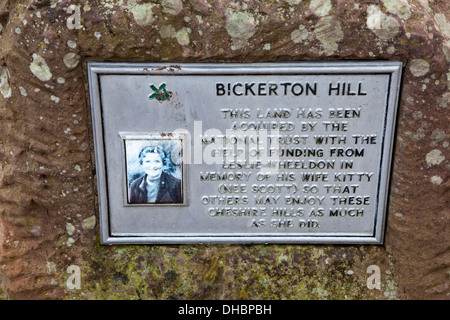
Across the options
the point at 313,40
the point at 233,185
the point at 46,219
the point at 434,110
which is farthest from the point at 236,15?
the point at 46,219

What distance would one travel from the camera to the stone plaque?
67.2 inches

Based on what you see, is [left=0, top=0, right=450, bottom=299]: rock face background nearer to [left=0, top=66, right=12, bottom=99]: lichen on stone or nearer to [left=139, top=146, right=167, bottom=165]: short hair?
[left=0, top=66, right=12, bottom=99]: lichen on stone

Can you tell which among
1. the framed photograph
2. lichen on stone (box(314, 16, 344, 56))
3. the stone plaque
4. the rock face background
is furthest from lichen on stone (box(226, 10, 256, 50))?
the framed photograph

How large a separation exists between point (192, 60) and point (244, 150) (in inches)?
17.1

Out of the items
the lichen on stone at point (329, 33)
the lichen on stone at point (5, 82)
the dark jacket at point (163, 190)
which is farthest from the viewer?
the dark jacket at point (163, 190)

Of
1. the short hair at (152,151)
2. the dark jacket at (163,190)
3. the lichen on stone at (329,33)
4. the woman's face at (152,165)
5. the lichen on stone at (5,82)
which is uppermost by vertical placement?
the lichen on stone at (329,33)

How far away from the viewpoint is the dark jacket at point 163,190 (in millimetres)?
1842

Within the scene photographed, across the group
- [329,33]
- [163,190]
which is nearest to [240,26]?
Result: [329,33]

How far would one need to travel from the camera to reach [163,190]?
1856 millimetres

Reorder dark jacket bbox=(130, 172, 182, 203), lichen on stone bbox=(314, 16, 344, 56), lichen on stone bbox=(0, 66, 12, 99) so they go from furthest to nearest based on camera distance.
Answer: dark jacket bbox=(130, 172, 182, 203), lichen on stone bbox=(0, 66, 12, 99), lichen on stone bbox=(314, 16, 344, 56)

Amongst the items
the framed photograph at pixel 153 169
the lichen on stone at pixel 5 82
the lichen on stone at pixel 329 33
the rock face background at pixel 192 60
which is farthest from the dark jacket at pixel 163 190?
the lichen on stone at pixel 329 33

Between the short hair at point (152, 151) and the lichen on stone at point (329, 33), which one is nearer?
the lichen on stone at point (329, 33)

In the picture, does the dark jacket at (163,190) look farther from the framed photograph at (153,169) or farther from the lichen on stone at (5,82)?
the lichen on stone at (5,82)

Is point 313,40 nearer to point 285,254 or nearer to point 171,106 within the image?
point 171,106
